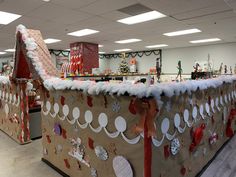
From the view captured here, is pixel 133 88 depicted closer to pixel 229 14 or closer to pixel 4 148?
pixel 4 148

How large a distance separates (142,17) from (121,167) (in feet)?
14.5

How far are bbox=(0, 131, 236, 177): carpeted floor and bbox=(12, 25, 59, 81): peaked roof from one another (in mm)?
1093

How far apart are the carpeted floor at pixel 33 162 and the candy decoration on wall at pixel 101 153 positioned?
76cm

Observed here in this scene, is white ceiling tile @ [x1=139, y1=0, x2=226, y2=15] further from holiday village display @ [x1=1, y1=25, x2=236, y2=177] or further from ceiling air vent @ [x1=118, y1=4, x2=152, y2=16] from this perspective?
holiday village display @ [x1=1, y1=25, x2=236, y2=177]

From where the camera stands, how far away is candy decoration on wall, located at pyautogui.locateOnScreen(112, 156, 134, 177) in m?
1.62

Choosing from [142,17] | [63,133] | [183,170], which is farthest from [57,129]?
[142,17]

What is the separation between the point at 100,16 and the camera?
5145 millimetres

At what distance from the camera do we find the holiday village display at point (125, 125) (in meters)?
1.53

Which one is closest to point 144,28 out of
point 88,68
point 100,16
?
point 100,16

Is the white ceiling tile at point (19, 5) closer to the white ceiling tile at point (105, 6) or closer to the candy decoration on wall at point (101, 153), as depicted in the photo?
the white ceiling tile at point (105, 6)

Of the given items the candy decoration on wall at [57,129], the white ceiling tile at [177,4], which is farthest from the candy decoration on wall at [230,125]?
the candy decoration on wall at [57,129]

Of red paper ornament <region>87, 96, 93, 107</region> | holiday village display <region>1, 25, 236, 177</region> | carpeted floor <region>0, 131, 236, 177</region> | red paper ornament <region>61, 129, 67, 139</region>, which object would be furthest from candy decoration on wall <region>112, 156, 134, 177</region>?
carpeted floor <region>0, 131, 236, 177</region>

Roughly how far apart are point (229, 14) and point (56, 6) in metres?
4.10

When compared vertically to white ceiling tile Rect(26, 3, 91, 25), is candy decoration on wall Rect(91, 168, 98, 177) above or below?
below
